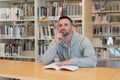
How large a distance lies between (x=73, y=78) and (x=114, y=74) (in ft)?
1.35

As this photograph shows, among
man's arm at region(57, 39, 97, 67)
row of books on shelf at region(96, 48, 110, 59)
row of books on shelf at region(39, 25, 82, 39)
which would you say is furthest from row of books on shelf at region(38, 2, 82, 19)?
man's arm at region(57, 39, 97, 67)

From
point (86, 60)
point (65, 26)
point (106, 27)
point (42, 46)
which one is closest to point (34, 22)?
point (42, 46)

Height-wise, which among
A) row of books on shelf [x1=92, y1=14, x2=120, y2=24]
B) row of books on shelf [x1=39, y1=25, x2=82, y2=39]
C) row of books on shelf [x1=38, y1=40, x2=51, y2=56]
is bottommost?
row of books on shelf [x1=38, y1=40, x2=51, y2=56]

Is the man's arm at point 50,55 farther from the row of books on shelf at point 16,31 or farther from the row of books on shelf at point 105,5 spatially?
the row of books on shelf at point 105,5

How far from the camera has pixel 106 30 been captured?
176 inches

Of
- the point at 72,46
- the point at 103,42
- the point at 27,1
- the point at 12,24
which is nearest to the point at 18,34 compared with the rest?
the point at 12,24

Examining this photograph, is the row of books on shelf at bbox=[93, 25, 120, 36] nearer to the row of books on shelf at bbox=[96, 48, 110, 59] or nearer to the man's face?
the row of books on shelf at bbox=[96, 48, 110, 59]

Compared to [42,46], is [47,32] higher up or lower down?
higher up

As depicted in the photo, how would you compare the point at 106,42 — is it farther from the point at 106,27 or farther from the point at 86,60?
the point at 86,60

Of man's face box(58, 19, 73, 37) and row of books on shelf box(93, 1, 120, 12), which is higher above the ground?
row of books on shelf box(93, 1, 120, 12)

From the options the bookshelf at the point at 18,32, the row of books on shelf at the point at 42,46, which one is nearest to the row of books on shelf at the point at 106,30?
the row of books on shelf at the point at 42,46

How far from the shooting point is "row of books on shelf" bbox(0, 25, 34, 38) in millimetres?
4436

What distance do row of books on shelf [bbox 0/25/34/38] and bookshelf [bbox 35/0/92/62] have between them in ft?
0.96

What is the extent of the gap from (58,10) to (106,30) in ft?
3.65
